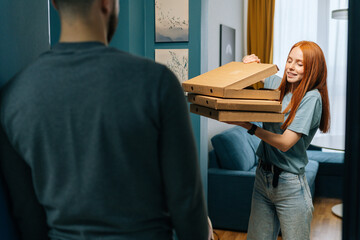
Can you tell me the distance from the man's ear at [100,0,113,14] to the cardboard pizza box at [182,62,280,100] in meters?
0.87

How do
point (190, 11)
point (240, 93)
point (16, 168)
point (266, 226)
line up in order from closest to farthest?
point (16, 168)
point (240, 93)
point (266, 226)
point (190, 11)

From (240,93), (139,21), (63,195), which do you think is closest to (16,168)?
(63,195)

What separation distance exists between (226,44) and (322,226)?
2.50m

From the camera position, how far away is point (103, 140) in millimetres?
906

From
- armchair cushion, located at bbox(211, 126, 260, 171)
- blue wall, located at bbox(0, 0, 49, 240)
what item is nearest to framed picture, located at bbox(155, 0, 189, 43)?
armchair cushion, located at bbox(211, 126, 260, 171)

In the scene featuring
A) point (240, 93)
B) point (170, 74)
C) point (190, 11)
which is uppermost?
point (190, 11)

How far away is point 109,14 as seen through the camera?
39.1 inches

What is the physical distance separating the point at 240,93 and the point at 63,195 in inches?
41.7

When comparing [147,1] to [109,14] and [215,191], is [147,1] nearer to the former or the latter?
[215,191]

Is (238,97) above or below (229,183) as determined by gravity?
Answer: above

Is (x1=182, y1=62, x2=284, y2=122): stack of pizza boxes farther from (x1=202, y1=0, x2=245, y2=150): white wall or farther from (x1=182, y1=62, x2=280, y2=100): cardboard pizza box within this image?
(x1=202, y1=0, x2=245, y2=150): white wall

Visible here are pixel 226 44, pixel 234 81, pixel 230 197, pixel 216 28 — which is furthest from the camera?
pixel 226 44

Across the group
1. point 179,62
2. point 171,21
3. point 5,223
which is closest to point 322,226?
point 179,62

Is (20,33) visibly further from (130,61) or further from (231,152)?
(231,152)
